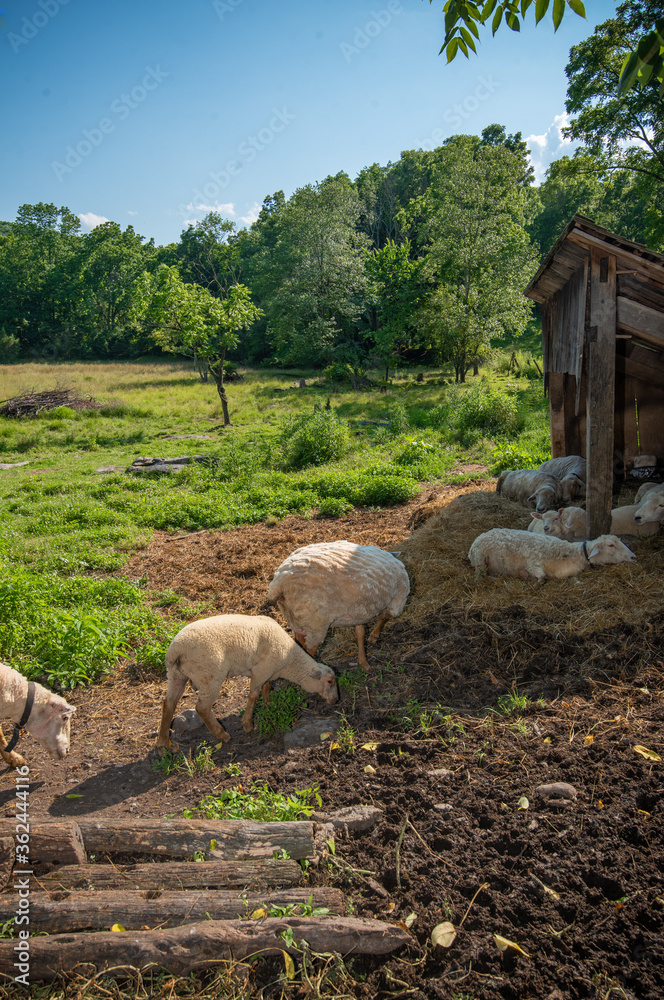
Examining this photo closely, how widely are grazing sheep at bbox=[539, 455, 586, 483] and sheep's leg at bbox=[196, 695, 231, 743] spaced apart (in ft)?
22.6

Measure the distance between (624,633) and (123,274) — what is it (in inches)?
2728

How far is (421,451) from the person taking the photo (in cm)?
1462

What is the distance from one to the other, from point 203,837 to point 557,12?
15.8 feet

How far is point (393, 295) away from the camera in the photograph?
32.6 metres

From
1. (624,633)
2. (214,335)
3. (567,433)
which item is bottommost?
(624,633)

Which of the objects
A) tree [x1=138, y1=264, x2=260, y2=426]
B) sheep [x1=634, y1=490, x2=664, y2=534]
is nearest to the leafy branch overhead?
sheep [x1=634, y1=490, x2=664, y2=534]

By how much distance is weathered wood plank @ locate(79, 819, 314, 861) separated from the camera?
354 centimetres

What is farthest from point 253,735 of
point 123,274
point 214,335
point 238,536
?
point 123,274

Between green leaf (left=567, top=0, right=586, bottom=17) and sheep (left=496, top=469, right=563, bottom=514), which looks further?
sheep (left=496, top=469, right=563, bottom=514)

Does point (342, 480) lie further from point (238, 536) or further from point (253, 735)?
point (253, 735)

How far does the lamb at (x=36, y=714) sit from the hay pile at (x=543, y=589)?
12.0 ft

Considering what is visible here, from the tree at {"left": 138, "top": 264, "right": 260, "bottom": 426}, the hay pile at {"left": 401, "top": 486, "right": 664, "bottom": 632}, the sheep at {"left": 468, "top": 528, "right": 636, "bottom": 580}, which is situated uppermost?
the tree at {"left": 138, "top": 264, "right": 260, "bottom": 426}

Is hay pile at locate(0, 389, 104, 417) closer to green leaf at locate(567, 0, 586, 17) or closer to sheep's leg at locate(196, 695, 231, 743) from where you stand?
sheep's leg at locate(196, 695, 231, 743)

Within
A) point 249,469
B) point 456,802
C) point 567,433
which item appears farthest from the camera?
point 249,469
